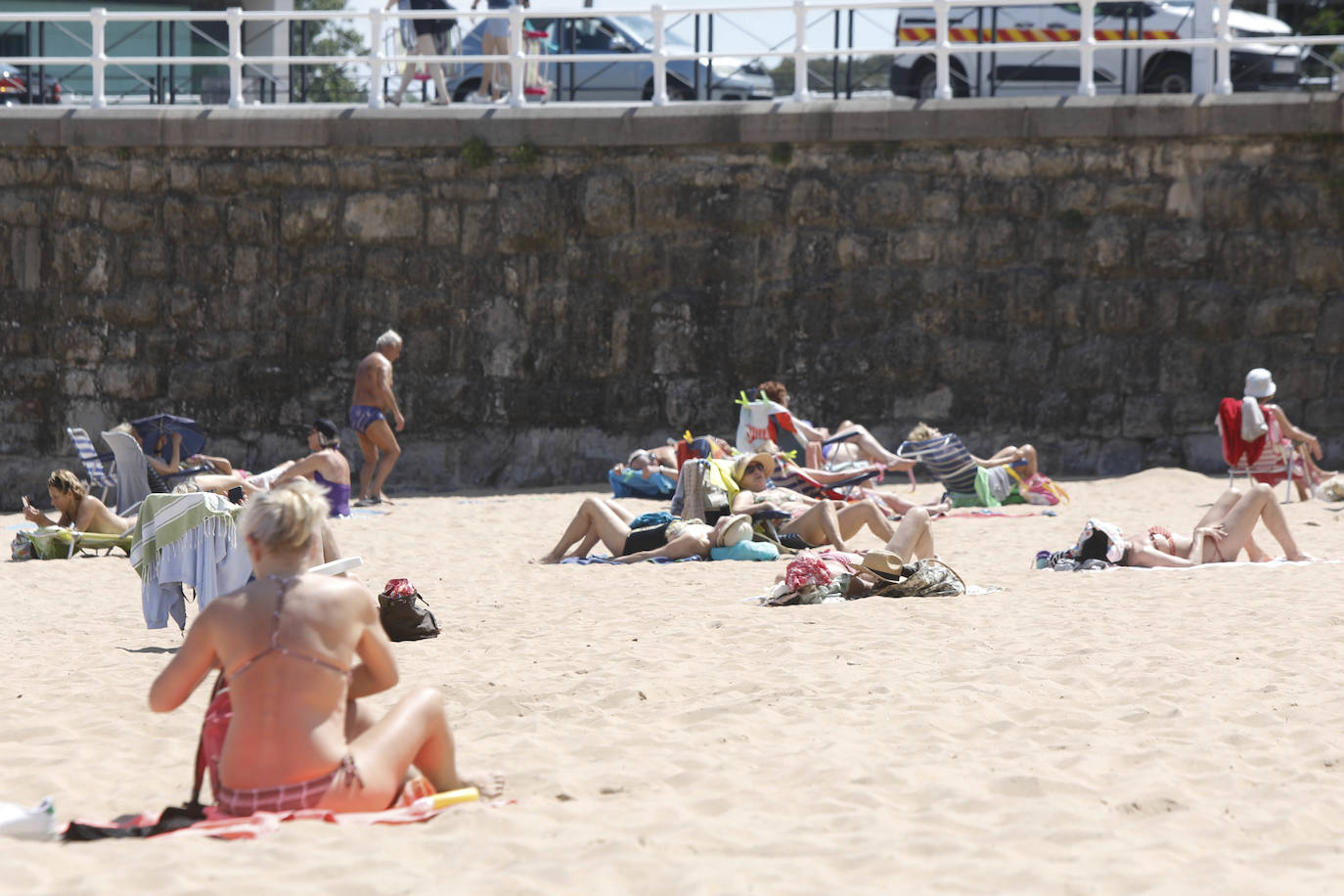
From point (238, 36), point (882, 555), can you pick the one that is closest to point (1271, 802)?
point (882, 555)

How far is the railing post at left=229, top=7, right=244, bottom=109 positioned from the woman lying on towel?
10796mm

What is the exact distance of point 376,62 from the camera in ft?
45.8

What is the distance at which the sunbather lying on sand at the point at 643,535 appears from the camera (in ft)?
29.8

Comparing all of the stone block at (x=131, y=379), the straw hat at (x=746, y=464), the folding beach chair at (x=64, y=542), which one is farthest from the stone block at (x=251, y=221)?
the straw hat at (x=746, y=464)

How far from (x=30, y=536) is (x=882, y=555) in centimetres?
561

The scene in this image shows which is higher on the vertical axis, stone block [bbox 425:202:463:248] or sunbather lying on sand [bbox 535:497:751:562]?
Result: stone block [bbox 425:202:463:248]

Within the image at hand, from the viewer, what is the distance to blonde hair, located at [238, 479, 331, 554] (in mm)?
3898

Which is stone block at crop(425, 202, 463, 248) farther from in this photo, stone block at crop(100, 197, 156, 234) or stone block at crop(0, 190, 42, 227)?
stone block at crop(0, 190, 42, 227)

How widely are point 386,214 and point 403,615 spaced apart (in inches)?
326

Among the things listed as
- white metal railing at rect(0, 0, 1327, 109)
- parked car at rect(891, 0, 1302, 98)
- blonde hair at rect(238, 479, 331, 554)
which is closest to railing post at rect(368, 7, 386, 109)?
white metal railing at rect(0, 0, 1327, 109)

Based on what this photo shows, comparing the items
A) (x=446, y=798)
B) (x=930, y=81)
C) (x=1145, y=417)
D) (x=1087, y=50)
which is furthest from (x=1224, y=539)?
(x=930, y=81)

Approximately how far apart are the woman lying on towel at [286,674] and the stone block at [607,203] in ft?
34.3

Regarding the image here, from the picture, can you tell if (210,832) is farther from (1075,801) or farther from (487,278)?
(487,278)

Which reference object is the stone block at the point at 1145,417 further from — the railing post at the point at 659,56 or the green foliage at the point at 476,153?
the green foliage at the point at 476,153
